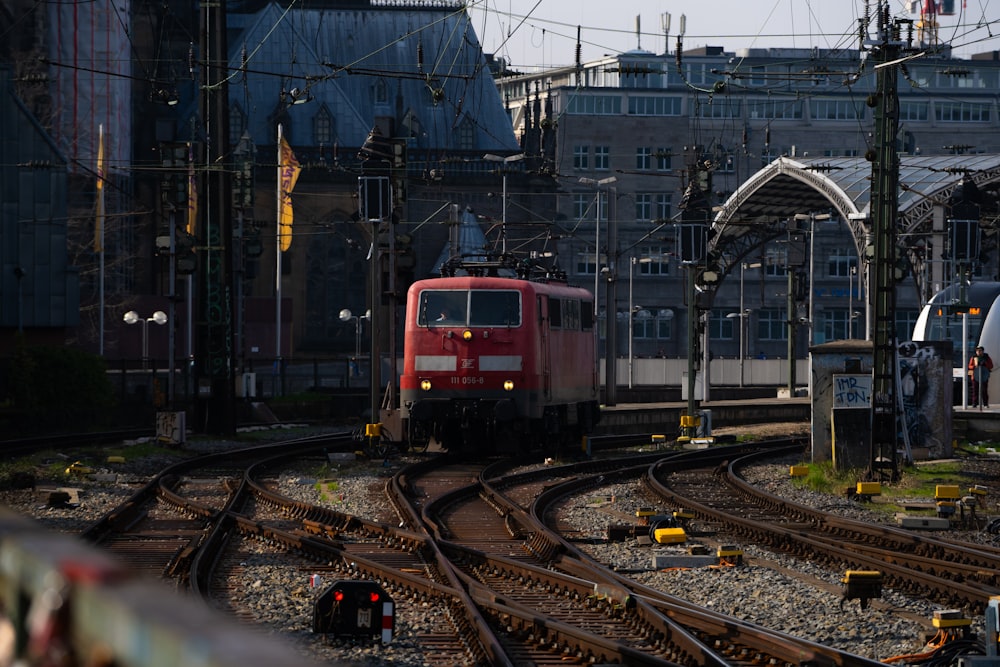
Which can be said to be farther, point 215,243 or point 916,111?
point 916,111

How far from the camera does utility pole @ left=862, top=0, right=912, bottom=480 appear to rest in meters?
22.2

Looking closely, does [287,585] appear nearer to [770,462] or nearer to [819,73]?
[819,73]

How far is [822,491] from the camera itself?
2141 centimetres

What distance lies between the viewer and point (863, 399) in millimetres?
23828

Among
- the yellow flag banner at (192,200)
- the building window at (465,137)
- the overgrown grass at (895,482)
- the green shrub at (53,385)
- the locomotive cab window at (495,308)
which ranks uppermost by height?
the building window at (465,137)

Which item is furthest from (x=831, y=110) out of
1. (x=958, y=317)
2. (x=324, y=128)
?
(x=958, y=317)

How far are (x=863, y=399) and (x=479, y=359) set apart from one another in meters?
6.40

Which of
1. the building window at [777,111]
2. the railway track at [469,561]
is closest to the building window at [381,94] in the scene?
the building window at [777,111]

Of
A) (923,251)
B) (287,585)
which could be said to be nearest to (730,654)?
(287,585)

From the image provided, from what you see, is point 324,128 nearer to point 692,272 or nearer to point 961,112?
point 961,112

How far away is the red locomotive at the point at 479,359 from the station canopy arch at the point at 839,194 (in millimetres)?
20630

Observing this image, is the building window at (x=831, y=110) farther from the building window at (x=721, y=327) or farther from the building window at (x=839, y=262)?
the building window at (x=721, y=327)

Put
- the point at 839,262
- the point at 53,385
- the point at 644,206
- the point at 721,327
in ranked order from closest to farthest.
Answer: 1. the point at 53,385
2. the point at 839,262
3. the point at 721,327
4. the point at 644,206

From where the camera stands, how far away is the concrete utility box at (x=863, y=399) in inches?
910
